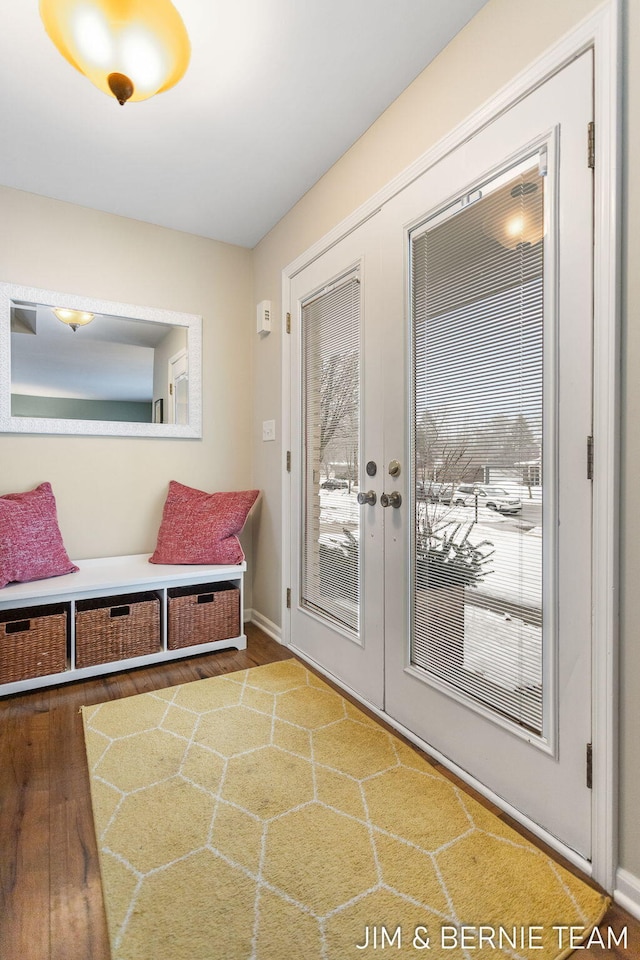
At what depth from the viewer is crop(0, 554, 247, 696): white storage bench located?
2.13 meters

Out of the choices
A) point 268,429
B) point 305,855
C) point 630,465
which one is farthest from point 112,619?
point 630,465

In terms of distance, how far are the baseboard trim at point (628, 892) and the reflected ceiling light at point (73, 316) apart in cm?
305

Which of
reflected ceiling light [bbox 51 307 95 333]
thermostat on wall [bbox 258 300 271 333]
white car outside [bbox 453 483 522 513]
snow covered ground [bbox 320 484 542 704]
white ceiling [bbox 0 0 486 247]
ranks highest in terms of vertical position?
white ceiling [bbox 0 0 486 247]

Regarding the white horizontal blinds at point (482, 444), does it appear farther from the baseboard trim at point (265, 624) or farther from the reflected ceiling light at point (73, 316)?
the reflected ceiling light at point (73, 316)

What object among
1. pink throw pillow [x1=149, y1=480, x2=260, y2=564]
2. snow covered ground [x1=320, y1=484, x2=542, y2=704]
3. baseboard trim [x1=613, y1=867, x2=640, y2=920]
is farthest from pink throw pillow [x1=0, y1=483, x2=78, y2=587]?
baseboard trim [x1=613, y1=867, x2=640, y2=920]

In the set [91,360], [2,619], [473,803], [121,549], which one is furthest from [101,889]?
[91,360]

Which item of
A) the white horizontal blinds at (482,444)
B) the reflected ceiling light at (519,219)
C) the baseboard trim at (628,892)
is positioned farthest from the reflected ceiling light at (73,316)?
the baseboard trim at (628,892)

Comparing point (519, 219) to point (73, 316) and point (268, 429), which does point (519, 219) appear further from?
point (73, 316)

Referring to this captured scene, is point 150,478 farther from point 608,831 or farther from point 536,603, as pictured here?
point 608,831

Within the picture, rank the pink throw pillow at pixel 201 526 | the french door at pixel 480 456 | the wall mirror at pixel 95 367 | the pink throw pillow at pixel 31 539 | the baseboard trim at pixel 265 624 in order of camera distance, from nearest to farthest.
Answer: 1. the french door at pixel 480 456
2. the pink throw pillow at pixel 31 539
3. the wall mirror at pixel 95 367
4. the pink throw pillow at pixel 201 526
5. the baseboard trim at pixel 265 624

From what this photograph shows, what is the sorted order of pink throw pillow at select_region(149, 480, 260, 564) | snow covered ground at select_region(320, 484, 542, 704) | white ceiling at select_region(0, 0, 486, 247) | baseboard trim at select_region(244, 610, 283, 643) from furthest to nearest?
baseboard trim at select_region(244, 610, 283, 643) < pink throw pillow at select_region(149, 480, 260, 564) < white ceiling at select_region(0, 0, 486, 247) < snow covered ground at select_region(320, 484, 542, 704)

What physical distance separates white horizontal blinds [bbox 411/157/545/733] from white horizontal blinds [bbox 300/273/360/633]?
407 mm

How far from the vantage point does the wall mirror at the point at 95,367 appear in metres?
2.47

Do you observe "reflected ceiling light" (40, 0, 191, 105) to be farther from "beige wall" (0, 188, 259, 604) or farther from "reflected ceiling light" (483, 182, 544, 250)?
"beige wall" (0, 188, 259, 604)
